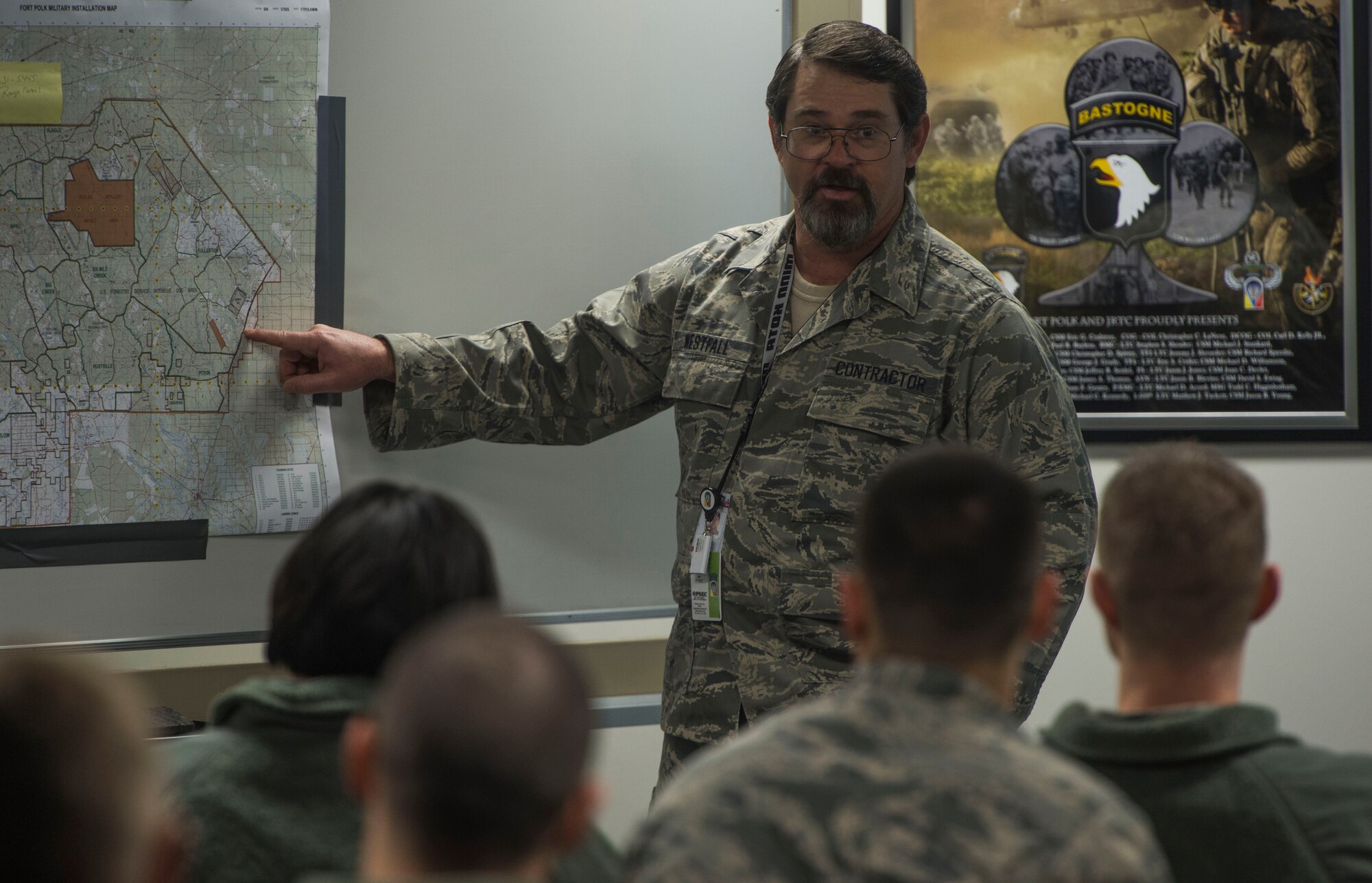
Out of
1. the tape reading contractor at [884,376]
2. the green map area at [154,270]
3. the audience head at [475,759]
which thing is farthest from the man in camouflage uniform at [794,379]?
the audience head at [475,759]

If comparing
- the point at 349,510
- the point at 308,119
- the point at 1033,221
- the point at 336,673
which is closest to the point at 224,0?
the point at 308,119

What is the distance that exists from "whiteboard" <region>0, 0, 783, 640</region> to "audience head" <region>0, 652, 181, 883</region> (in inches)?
50.7

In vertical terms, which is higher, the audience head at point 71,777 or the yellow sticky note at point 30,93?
the yellow sticky note at point 30,93

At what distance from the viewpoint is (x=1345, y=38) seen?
259 cm

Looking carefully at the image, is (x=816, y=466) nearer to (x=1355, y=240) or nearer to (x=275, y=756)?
(x=275, y=756)

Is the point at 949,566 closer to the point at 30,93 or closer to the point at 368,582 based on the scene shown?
the point at 368,582

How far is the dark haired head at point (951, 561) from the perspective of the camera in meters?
0.97

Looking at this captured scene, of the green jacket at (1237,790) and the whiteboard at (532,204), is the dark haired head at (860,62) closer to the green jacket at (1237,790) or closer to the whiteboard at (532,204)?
the whiteboard at (532,204)

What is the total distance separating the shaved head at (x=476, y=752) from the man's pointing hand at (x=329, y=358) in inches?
49.6

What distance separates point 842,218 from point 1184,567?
3.26ft

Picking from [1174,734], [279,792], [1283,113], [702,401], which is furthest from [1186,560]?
[1283,113]

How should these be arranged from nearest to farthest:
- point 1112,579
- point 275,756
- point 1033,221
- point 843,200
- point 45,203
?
1. point 275,756
2. point 1112,579
3. point 45,203
4. point 843,200
5. point 1033,221

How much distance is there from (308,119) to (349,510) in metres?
1.09

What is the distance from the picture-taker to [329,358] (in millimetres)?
1964
